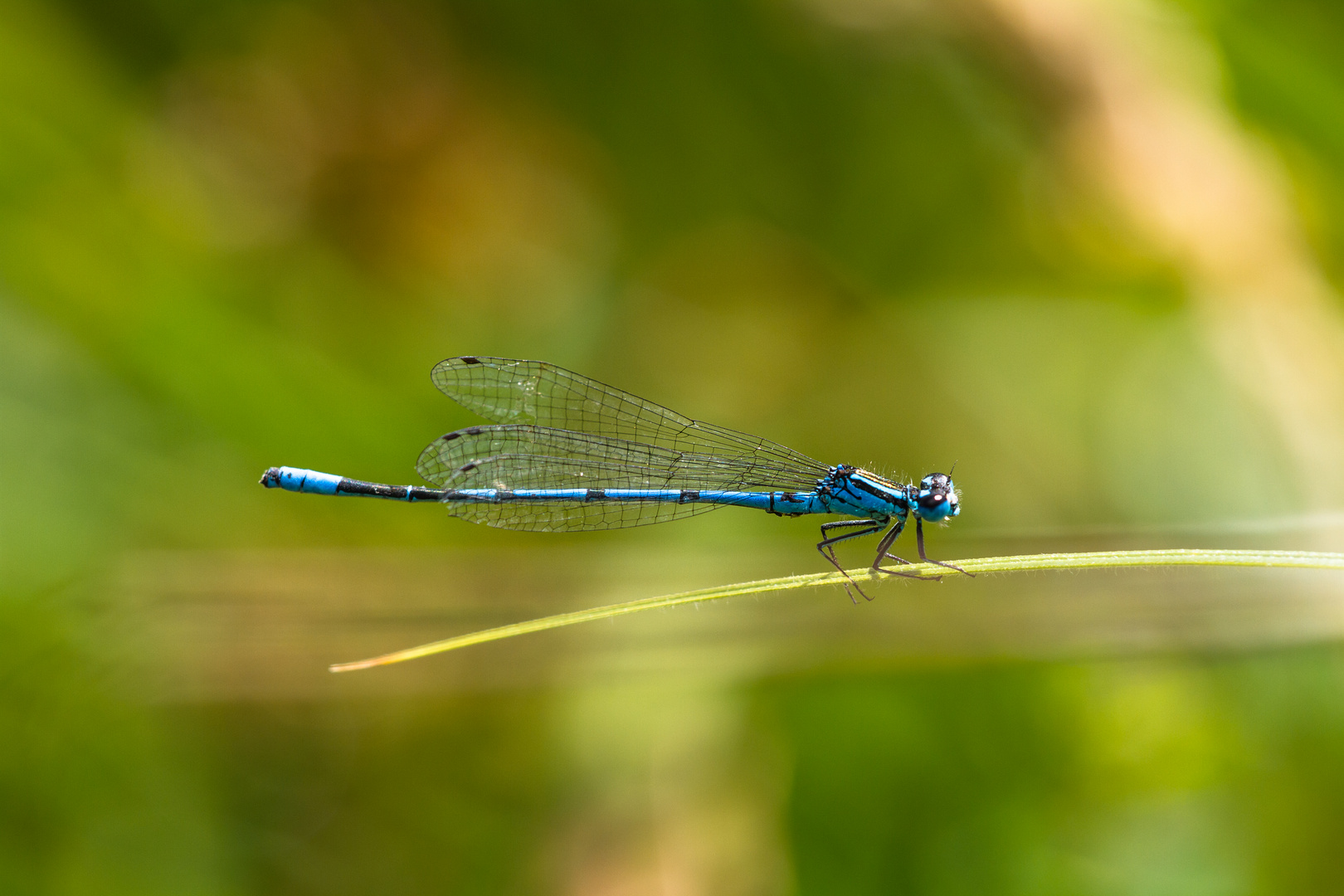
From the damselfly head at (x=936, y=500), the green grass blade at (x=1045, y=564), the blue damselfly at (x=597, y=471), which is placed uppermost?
the blue damselfly at (x=597, y=471)

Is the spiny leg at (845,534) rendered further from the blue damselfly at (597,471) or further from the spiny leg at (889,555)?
the spiny leg at (889,555)

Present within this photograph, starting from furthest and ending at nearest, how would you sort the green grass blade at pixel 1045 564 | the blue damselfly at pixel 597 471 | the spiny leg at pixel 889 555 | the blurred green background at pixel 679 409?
the blue damselfly at pixel 597 471, the blurred green background at pixel 679 409, the spiny leg at pixel 889 555, the green grass blade at pixel 1045 564

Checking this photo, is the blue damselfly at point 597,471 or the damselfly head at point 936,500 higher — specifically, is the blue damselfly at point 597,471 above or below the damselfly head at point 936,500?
above

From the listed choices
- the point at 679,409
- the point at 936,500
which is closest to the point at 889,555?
the point at 936,500

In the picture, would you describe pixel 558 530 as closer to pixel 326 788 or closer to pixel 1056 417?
pixel 326 788

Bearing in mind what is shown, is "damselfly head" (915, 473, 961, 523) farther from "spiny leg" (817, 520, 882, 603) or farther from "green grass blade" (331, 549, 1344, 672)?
"green grass blade" (331, 549, 1344, 672)

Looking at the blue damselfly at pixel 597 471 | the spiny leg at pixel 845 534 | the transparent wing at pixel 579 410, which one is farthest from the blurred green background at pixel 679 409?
the transparent wing at pixel 579 410

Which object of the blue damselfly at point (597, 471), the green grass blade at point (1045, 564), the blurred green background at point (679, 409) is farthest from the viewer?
the blue damselfly at point (597, 471)
